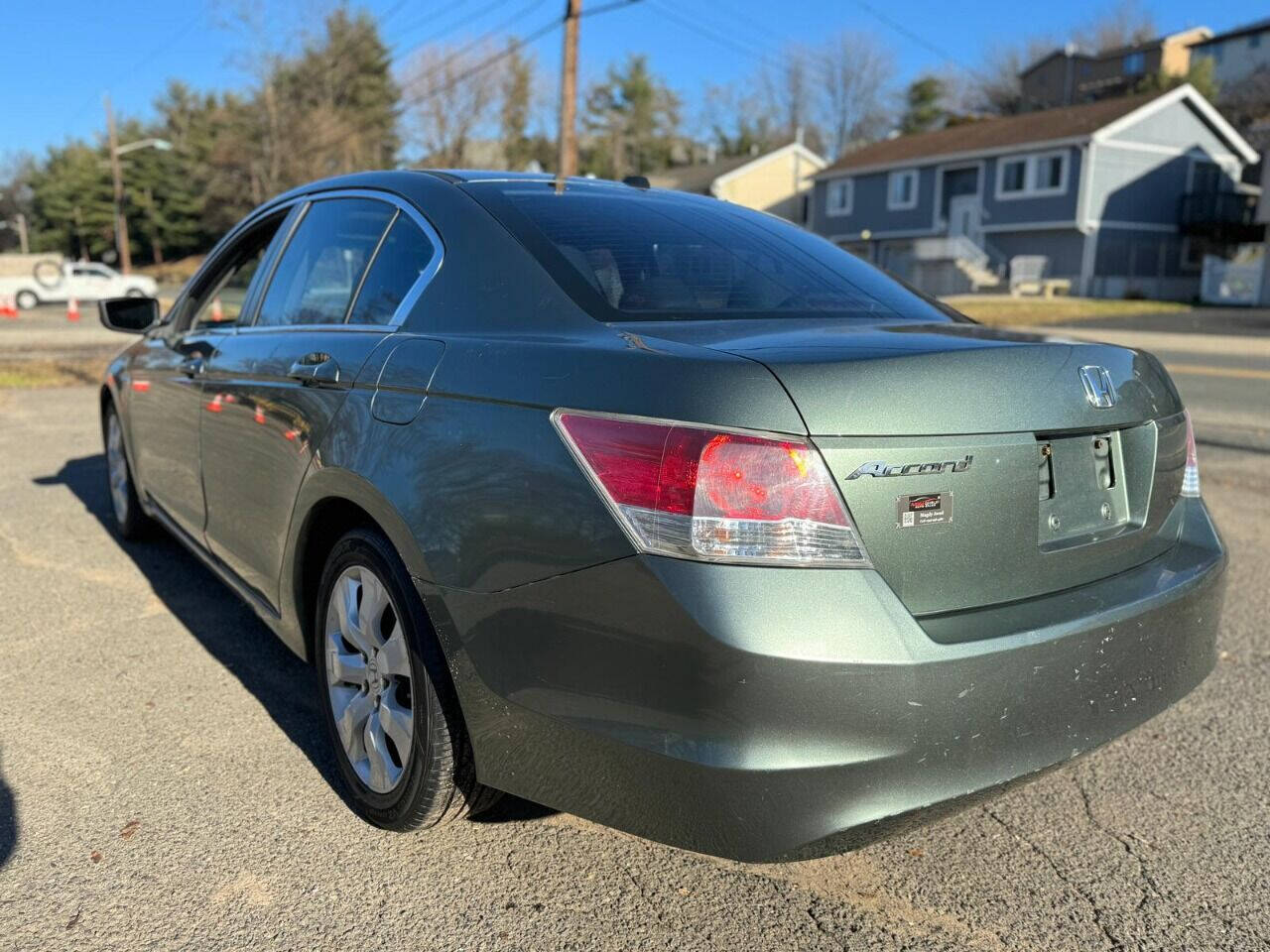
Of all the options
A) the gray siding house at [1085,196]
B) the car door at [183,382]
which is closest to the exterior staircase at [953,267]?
the gray siding house at [1085,196]

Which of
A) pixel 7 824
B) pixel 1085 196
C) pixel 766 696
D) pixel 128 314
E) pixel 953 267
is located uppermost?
pixel 1085 196

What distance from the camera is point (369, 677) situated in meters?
2.57

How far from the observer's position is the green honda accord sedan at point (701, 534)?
5.85 ft

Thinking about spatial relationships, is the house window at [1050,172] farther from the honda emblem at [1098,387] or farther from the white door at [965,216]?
the honda emblem at [1098,387]

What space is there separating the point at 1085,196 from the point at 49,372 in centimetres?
3427

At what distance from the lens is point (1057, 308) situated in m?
29.4

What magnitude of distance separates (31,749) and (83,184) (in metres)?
85.7

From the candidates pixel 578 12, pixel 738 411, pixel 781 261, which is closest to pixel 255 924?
pixel 738 411

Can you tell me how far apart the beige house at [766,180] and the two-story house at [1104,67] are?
21194 millimetres

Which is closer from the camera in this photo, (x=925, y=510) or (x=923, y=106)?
(x=925, y=510)

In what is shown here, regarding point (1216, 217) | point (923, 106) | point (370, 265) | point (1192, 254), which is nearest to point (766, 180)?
point (1192, 254)

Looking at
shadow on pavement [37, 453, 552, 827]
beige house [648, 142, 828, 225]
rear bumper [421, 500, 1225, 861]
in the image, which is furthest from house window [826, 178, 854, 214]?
rear bumper [421, 500, 1225, 861]

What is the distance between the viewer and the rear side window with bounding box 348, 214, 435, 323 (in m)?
2.71

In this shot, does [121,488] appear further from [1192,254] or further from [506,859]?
[1192,254]
